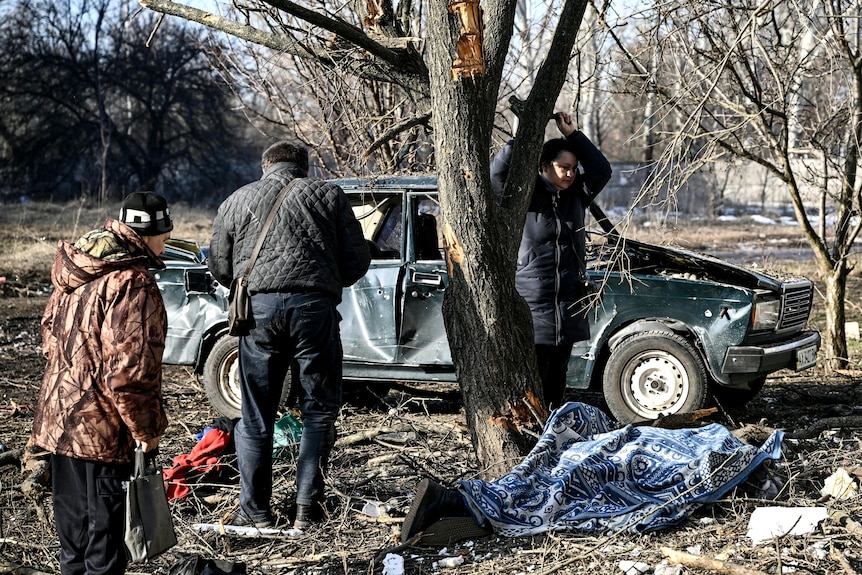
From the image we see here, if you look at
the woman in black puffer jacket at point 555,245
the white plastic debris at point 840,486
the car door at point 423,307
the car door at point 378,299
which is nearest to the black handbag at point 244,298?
the woman in black puffer jacket at point 555,245

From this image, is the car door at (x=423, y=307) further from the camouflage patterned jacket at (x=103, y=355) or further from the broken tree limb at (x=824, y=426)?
the camouflage patterned jacket at (x=103, y=355)

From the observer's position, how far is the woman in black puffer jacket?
17.8 feet

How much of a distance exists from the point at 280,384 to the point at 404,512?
3.03 ft

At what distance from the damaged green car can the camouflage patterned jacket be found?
304 cm

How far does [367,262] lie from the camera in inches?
182

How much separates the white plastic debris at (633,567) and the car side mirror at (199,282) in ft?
13.6

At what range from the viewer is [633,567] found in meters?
3.79

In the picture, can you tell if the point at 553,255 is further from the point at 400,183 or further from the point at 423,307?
the point at 400,183

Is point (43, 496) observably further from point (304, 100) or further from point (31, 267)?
point (31, 267)

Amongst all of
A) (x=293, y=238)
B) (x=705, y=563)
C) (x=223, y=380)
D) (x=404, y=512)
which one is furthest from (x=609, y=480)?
(x=223, y=380)

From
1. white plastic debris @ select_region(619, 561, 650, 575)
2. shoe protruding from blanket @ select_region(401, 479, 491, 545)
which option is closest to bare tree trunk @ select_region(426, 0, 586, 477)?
shoe protruding from blanket @ select_region(401, 479, 491, 545)

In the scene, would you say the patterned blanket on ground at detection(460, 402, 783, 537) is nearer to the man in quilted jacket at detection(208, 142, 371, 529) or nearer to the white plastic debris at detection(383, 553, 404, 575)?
the white plastic debris at detection(383, 553, 404, 575)

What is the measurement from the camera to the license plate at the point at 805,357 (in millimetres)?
6609

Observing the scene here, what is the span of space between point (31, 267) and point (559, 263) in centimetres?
1193
